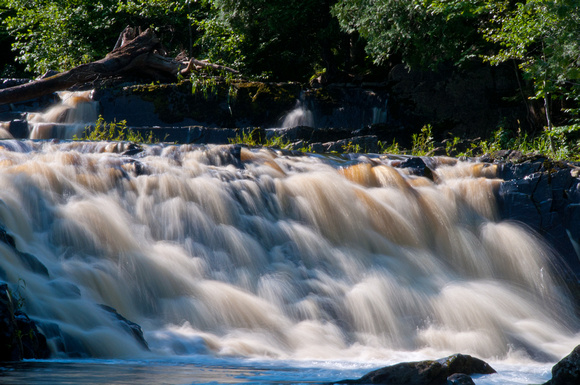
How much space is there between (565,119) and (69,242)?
1191cm

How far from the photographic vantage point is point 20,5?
1881 cm

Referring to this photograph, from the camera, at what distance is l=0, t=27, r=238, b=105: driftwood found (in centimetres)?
1303

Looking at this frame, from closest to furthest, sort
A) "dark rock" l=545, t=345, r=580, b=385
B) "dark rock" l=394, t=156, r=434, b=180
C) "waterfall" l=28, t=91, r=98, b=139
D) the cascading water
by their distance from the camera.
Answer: "dark rock" l=545, t=345, r=580, b=385 < "dark rock" l=394, t=156, r=434, b=180 < "waterfall" l=28, t=91, r=98, b=139 < the cascading water

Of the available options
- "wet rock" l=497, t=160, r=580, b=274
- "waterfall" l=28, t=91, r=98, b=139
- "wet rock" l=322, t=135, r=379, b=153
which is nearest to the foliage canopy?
"wet rock" l=322, t=135, r=379, b=153

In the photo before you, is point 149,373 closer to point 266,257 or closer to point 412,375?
point 412,375

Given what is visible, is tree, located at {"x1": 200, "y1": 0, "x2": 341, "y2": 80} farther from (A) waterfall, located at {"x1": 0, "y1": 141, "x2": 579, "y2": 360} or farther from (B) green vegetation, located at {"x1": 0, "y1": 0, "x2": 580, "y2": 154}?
(A) waterfall, located at {"x1": 0, "y1": 141, "x2": 579, "y2": 360}

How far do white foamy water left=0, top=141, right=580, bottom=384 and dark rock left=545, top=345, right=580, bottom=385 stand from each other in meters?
0.57

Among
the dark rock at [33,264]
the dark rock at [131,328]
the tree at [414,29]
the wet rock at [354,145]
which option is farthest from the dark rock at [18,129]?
the dark rock at [131,328]

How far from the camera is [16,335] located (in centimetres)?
369

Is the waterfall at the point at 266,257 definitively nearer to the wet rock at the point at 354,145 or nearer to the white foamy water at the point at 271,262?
the white foamy water at the point at 271,262

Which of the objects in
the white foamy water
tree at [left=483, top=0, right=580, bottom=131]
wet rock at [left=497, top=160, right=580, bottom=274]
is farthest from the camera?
tree at [left=483, top=0, right=580, bottom=131]

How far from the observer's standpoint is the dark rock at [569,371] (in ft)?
10.3

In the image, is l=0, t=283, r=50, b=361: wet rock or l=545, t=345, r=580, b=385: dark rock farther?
l=0, t=283, r=50, b=361: wet rock

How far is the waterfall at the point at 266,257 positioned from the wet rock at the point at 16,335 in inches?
6.3
